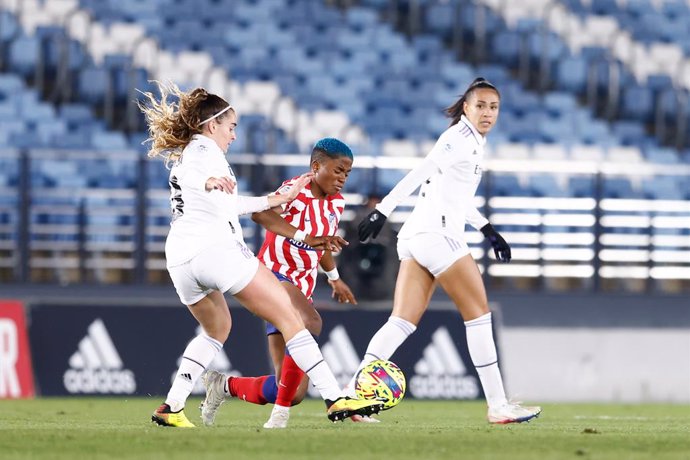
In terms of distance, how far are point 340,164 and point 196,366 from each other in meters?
1.51

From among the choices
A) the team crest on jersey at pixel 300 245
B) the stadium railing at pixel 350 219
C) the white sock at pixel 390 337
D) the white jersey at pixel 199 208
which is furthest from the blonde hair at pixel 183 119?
the stadium railing at pixel 350 219

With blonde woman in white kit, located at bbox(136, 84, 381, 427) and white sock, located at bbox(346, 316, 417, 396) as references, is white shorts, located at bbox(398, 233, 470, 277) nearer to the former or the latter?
white sock, located at bbox(346, 316, 417, 396)

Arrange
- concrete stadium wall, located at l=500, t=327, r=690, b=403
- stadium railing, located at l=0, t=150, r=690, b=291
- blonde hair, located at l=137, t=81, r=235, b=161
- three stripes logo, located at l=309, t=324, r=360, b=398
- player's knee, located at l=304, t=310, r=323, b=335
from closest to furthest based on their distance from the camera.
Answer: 1. blonde hair, located at l=137, t=81, r=235, b=161
2. player's knee, located at l=304, t=310, r=323, b=335
3. three stripes logo, located at l=309, t=324, r=360, b=398
4. concrete stadium wall, located at l=500, t=327, r=690, b=403
5. stadium railing, located at l=0, t=150, r=690, b=291

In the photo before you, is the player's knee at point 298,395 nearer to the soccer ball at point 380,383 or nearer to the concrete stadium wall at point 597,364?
the soccer ball at point 380,383

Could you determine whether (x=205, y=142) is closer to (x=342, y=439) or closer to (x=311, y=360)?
(x=311, y=360)

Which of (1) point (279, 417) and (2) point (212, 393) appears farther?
(2) point (212, 393)

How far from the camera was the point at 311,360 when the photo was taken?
26.4 ft

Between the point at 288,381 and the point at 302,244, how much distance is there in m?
0.83

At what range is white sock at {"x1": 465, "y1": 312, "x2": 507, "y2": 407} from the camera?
30.1 ft

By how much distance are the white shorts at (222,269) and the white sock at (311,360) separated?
1.41 feet

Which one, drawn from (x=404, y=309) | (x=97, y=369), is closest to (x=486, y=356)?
(x=404, y=309)

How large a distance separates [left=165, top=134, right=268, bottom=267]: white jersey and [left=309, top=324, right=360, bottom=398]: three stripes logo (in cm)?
662

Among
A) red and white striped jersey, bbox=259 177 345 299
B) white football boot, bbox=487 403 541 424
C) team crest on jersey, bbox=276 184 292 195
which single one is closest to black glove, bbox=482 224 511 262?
white football boot, bbox=487 403 541 424

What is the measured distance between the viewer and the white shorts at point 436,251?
9094mm
